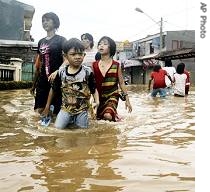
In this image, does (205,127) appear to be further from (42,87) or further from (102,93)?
(42,87)

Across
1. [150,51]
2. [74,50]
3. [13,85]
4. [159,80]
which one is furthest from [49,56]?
[150,51]

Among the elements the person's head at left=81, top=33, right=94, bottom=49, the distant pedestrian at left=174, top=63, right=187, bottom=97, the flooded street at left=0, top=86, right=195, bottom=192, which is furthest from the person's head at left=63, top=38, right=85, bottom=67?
the distant pedestrian at left=174, top=63, right=187, bottom=97

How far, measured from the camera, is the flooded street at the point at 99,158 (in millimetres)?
2631

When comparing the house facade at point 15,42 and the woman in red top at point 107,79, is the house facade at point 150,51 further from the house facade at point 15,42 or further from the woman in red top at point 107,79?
the woman in red top at point 107,79

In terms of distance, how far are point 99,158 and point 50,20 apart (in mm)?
3377

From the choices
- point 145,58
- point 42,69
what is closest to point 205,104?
point 42,69

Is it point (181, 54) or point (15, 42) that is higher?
point (15, 42)

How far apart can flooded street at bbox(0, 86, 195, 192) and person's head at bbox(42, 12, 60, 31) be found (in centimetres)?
162

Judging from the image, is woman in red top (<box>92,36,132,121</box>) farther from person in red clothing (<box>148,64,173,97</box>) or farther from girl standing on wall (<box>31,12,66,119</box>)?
person in red clothing (<box>148,64,173,97</box>)

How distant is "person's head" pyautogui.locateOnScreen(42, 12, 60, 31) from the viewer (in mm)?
6234

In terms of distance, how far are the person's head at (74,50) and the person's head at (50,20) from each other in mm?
1145

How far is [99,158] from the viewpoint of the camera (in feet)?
11.3

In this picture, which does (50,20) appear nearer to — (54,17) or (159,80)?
(54,17)

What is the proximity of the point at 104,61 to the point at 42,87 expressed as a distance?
138cm
